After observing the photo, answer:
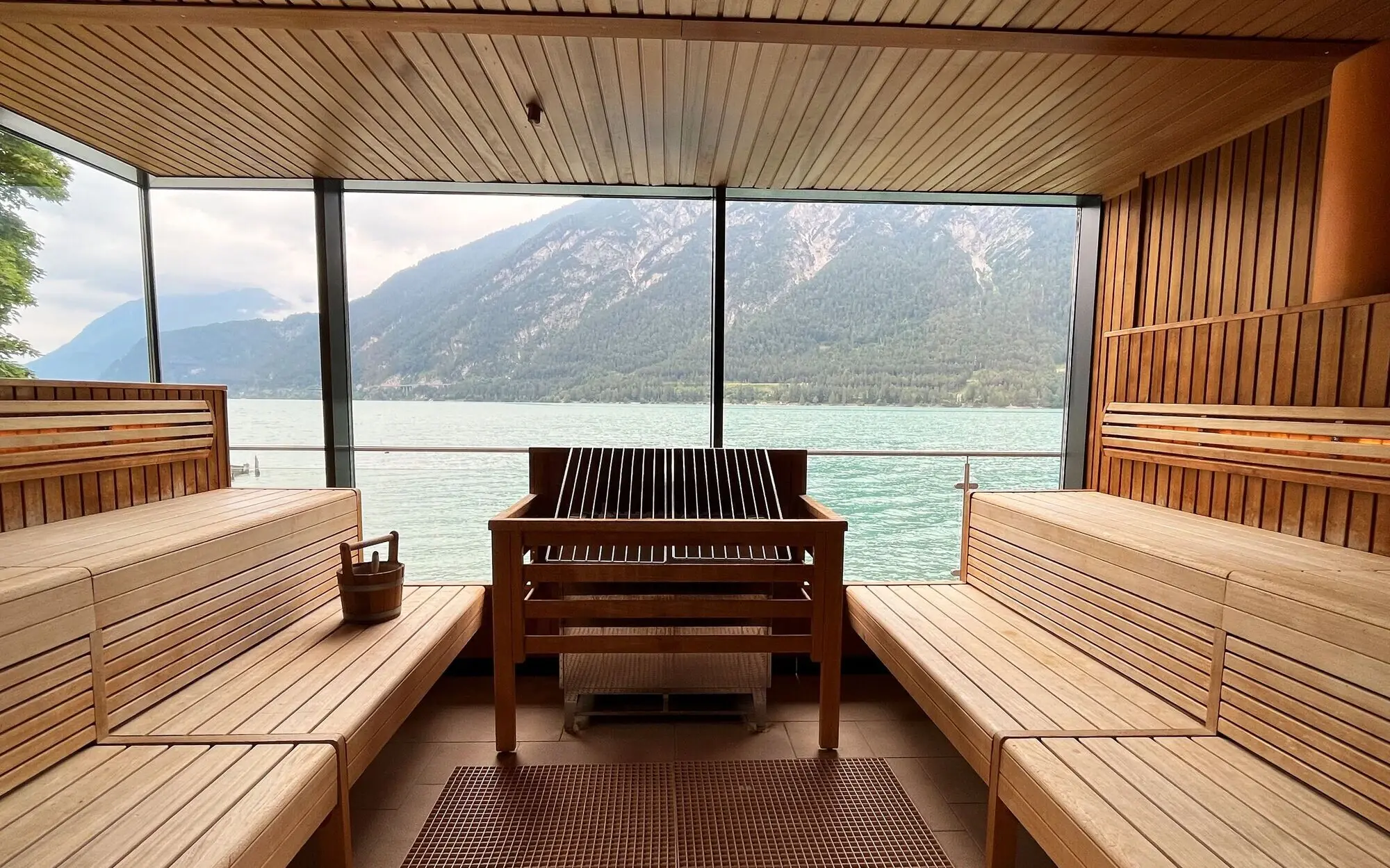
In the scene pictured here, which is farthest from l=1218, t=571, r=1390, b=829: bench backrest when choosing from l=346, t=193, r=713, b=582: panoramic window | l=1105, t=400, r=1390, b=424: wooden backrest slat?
l=346, t=193, r=713, b=582: panoramic window

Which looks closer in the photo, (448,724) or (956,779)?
(956,779)

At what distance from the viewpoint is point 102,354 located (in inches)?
158

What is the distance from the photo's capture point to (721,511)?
A: 2725 mm

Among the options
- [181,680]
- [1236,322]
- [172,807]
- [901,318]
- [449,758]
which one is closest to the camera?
[172,807]

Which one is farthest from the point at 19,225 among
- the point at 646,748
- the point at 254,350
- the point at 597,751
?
the point at 646,748

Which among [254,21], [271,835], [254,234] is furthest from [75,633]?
[254,234]

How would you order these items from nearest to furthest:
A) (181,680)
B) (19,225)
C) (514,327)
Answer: (181,680) → (19,225) → (514,327)

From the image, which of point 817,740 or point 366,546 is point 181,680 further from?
point 817,740

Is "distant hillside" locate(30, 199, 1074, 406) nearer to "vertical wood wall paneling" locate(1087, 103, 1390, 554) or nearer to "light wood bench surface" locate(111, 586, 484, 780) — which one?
"vertical wood wall paneling" locate(1087, 103, 1390, 554)

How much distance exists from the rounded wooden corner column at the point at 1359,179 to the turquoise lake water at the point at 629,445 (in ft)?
5.33

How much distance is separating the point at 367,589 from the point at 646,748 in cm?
126

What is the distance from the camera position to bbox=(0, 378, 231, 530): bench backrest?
1.92 metres

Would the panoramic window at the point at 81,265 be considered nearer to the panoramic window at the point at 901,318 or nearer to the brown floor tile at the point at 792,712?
the brown floor tile at the point at 792,712

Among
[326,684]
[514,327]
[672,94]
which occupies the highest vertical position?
[514,327]
